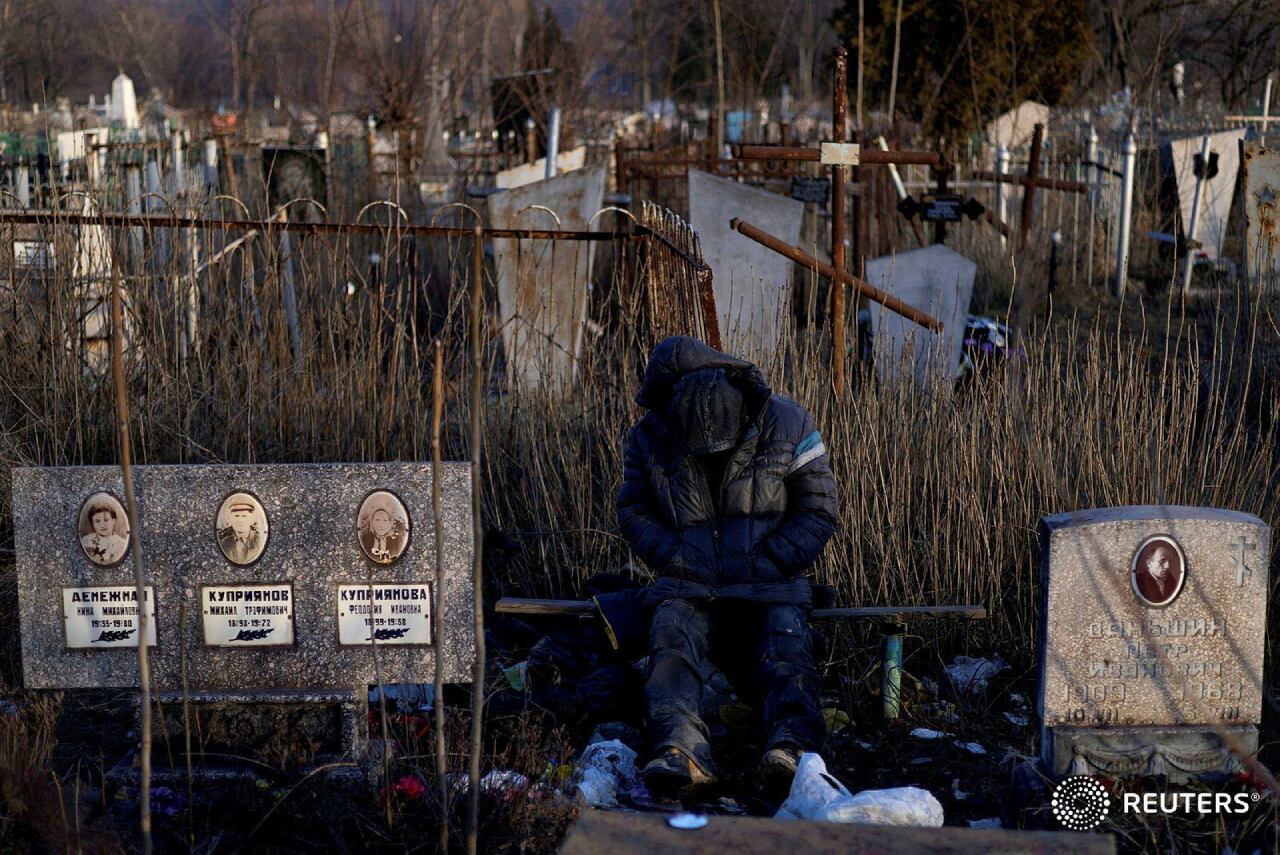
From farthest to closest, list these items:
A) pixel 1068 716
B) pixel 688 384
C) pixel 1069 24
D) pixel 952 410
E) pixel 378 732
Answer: pixel 1069 24
pixel 952 410
pixel 688 384
pixel 378 732
pixel 1068 716

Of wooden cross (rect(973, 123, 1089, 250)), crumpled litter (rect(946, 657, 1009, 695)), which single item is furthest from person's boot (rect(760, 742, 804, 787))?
wooden cross (rect(973, 123, 1089, 250))

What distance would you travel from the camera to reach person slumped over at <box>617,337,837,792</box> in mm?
4117

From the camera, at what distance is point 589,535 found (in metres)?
5.34

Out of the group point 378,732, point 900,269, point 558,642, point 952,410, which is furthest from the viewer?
point 900,269

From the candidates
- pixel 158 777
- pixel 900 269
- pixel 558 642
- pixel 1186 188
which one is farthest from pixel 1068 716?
pixel 1186 188

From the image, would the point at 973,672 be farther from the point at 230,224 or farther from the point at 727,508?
the point at 230,224

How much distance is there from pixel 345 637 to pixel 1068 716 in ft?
5.98

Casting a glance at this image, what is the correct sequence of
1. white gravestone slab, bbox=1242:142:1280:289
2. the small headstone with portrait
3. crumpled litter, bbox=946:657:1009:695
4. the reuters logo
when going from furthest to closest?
white gravestone slab, bbox=1242:142:1280:289 < crumpled litter, bbox=946:657:1009:695 < the small headstone with portrait < the reuters logo

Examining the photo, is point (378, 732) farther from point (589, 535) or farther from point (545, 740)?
point (589, 535)

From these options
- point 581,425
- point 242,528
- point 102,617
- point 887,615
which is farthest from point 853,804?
point 581,425

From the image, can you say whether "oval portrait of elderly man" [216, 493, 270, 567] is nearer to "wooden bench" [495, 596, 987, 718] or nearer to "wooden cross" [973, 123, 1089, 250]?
"wooden bench" [495, 596, 987, 718]

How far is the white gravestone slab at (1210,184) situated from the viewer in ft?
40.7

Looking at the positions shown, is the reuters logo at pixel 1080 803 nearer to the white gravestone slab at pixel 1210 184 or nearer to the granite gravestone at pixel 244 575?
the granite gravestone at pixel 244 575

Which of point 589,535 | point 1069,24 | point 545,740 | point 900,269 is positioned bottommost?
point 545,740
